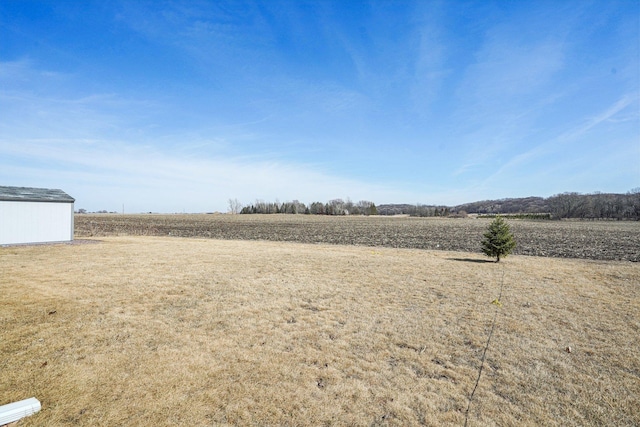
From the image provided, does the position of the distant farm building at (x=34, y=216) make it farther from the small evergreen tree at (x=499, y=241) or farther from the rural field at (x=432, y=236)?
the small evergreen tree at (x=499, y=241)

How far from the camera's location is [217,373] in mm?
4934

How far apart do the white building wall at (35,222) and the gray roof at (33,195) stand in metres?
0.27

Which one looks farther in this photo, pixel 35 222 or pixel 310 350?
pixel 35 222

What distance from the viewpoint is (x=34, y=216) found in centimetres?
1925

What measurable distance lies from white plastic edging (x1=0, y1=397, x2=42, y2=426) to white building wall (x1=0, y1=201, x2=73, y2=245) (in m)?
20.9

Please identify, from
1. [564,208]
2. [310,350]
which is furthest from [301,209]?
[310,350]

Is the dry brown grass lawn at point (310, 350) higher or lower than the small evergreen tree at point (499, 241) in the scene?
lower

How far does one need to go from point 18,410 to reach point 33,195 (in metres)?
22.1

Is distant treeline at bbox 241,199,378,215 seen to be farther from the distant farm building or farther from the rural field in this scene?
the distant farm building

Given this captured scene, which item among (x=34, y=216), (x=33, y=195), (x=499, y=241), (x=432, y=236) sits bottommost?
(x=432, y=236)

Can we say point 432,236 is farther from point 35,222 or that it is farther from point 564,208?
point 564,208

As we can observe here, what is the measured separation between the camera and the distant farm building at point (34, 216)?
18.2m

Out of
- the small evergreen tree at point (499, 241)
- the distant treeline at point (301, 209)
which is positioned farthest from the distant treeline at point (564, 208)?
the small evergreen tree at point (499, 241)

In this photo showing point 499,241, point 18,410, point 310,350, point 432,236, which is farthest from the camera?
point 432,236
